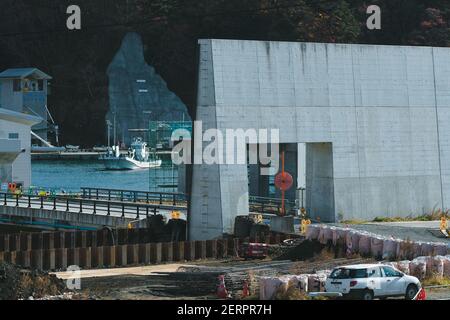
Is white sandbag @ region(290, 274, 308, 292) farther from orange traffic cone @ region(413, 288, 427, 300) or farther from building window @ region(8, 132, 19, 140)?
building window @ region(8, 132, 19, 140)

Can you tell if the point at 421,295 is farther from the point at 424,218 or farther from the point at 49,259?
the point at 424,218

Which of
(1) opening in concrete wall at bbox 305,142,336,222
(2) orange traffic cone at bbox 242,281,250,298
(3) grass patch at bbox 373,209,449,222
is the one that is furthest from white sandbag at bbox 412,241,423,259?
(3) grass patch at bbox 373,209,449,222

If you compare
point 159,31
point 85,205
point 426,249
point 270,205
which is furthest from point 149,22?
point 426,249

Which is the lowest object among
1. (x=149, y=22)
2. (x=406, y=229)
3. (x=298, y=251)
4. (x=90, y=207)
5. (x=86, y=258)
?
(x=86, y=258)

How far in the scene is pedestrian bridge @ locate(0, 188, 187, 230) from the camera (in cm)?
5216

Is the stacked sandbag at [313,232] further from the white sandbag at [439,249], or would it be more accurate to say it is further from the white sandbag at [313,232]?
the white sandbag at [439,249]

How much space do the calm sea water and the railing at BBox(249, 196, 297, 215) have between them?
60293mm

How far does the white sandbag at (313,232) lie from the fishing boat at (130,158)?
11300 cm

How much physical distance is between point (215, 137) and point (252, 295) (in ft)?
48.4

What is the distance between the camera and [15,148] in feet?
243

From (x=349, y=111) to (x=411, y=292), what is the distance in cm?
1976

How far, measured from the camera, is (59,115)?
182375 mm

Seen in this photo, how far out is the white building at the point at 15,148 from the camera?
74.3m

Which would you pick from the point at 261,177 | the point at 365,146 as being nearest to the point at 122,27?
the point at 261,177
